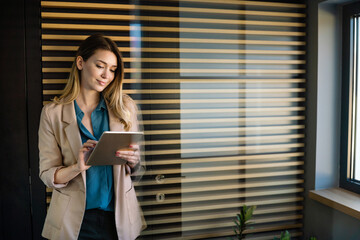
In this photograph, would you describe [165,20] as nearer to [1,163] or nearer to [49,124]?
[49,124]

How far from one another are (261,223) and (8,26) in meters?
1.60

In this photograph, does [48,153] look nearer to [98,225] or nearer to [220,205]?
[98,225]

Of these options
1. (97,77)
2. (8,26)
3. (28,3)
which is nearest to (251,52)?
(97,77)

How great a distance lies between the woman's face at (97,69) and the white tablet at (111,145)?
0.79 ft

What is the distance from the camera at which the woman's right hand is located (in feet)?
4.26

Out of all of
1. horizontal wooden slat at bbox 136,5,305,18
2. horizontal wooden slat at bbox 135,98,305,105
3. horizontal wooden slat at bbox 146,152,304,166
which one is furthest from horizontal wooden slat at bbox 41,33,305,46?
horizontal wooden slat at bbox 146,152,304,166

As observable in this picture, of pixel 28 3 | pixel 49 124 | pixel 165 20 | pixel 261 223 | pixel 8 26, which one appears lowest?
pixel 261 223

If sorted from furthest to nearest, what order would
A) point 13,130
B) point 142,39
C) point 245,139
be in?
point 13,130 → point 245,139 → point 142,39

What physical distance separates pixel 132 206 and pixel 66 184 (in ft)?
1.11

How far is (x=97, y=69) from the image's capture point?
1.31 metres

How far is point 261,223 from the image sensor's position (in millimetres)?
1279

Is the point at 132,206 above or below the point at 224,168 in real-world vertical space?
below

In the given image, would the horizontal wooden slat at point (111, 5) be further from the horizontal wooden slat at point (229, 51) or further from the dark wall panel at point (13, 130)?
the dark wall panel at point (13, 130)

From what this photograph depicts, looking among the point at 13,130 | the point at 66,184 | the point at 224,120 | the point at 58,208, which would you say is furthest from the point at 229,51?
the point at 13,130
